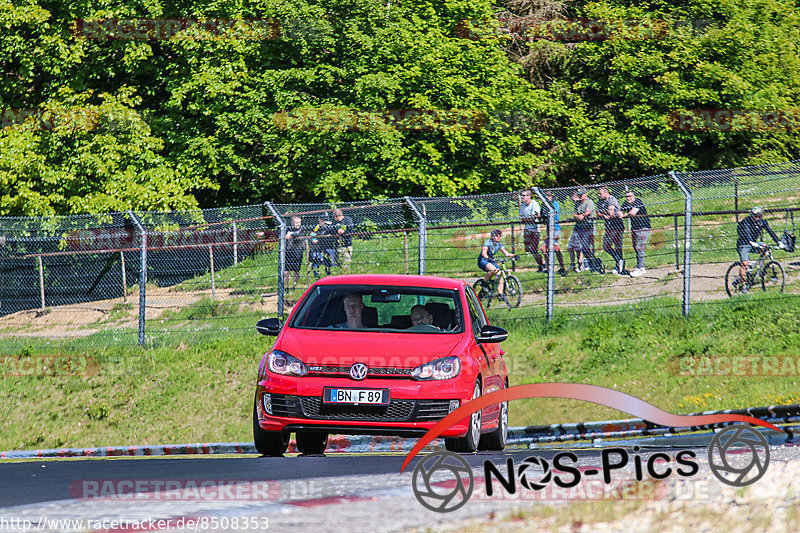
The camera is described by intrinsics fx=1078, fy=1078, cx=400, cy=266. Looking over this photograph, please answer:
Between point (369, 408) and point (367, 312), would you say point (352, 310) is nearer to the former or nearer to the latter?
point (367, 312)

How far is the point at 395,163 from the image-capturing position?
34.2 metres

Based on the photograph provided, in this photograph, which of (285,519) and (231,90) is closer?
(285,519)

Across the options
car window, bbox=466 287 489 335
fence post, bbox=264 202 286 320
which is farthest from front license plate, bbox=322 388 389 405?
fence post, bbox=264 202 286 320

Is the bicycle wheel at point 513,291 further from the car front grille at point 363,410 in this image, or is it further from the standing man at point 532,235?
the car front grille at point 363,410

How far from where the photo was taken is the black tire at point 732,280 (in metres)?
19.4

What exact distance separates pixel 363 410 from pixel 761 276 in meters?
12.4

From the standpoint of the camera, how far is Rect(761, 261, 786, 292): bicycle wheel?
19125 mm

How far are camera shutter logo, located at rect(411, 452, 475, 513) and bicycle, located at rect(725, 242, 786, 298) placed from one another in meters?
12.2

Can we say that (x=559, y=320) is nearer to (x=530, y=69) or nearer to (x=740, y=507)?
(x=740, y=507)

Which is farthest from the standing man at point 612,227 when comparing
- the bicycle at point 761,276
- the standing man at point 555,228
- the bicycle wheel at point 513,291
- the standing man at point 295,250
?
the standing man at point 295,250

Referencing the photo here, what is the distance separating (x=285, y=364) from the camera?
9375mm

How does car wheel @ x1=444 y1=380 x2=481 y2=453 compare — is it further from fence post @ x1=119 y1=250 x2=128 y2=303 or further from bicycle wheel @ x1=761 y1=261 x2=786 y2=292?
fence post @ x1=119 y1=250 x2=128 y2=303

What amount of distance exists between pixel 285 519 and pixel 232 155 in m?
28.5

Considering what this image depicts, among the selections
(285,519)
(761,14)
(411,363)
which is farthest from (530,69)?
(285,519)
